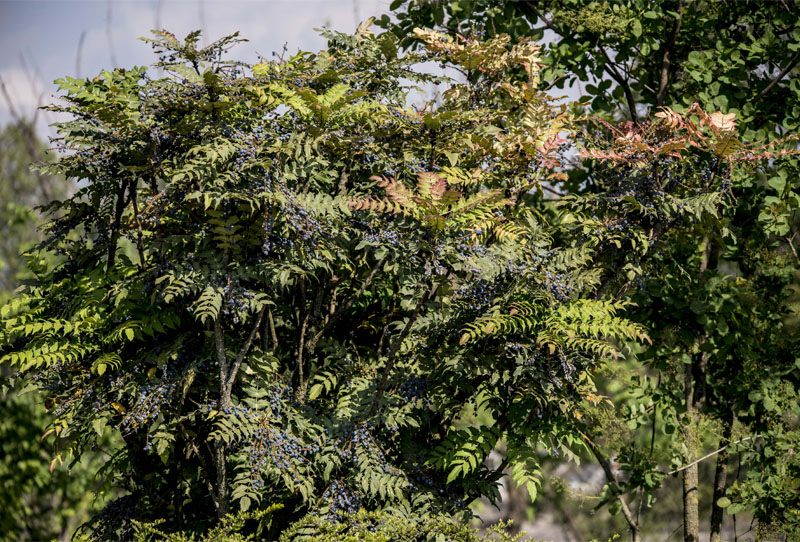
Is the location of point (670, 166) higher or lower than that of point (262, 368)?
higher

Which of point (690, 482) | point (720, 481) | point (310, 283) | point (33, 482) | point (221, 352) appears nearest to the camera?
point (221, 352)

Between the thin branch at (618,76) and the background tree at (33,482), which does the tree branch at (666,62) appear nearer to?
the thin branch at (618,76)

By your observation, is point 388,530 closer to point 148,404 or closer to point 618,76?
point 148,404

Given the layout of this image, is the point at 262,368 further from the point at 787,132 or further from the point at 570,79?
the point at 787,132

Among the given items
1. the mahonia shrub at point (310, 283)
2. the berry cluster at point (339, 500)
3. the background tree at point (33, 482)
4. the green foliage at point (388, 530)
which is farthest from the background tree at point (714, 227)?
the background tree at point (33, 482)

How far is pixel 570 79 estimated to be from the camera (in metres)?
5.23

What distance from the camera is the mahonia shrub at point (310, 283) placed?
3273mm

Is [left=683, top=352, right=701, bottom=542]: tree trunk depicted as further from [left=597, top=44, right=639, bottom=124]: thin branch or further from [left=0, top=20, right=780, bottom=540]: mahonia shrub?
[left=597, top=44, right=639, bottom=124]: thin branch

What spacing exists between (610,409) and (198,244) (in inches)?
113

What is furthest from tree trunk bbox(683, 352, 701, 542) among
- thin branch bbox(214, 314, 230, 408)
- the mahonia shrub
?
thin branch bbox(214, 314, 230, 408)

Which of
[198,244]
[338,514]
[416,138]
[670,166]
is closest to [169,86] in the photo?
[198,244]

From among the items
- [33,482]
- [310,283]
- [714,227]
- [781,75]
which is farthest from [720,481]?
[33,482]

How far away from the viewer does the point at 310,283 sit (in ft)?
13.7

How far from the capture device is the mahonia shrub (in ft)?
10.7
